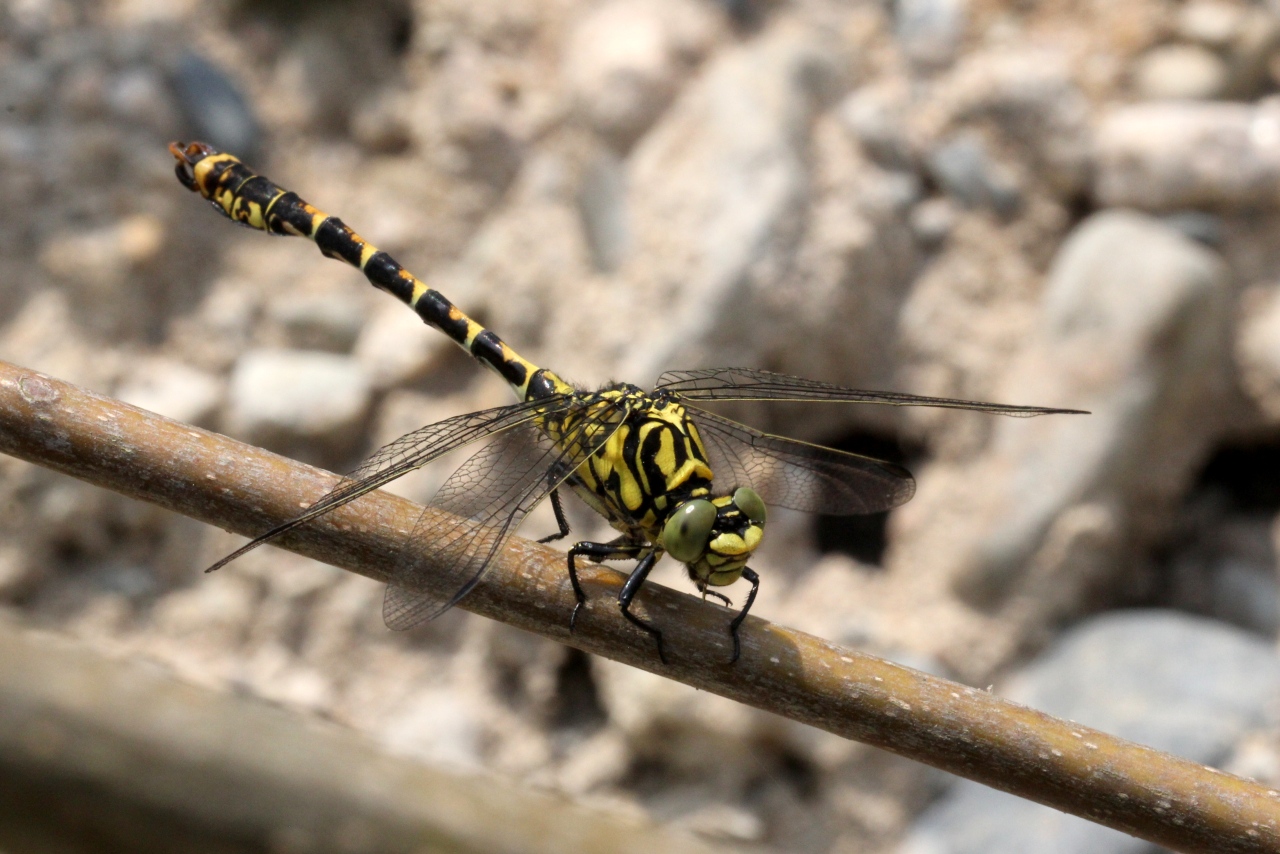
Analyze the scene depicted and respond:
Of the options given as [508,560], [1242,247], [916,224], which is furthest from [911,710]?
[1242,247]

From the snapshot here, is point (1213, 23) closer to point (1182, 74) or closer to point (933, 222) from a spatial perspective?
point (1182, 74)

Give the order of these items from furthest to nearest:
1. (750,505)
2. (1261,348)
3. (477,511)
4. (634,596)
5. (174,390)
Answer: (174,390), (1261,348), (750,505), (477,511), (634,596)

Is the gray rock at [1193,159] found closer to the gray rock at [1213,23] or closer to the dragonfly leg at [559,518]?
the gray rock at [1213,23]

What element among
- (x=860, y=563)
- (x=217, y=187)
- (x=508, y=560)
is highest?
(x=860, y=563)

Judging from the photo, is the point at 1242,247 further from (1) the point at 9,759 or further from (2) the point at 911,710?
(1) the point at 9,759

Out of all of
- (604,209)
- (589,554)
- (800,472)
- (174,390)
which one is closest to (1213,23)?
(604,209)

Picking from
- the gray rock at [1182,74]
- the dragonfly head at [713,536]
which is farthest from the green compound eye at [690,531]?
the gray rock at [1182,74]
